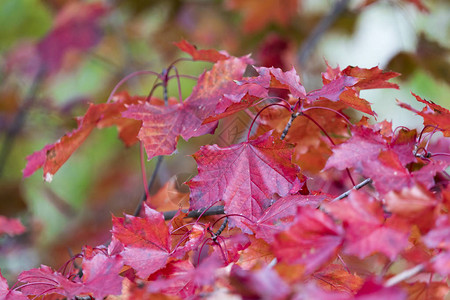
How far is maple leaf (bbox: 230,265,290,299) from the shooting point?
1.08 feet

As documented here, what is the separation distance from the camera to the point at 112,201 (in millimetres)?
2432

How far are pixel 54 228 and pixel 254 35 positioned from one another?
2.17 m

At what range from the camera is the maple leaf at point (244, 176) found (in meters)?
0.61

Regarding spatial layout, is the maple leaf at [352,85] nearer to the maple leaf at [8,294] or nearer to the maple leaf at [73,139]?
the maple leaf at [73,139]

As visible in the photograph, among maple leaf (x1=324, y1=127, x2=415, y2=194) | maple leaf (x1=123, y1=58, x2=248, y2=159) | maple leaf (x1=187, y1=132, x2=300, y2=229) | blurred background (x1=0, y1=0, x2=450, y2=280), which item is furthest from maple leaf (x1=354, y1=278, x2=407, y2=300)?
blurred background (x1=0, y1=0, x2=450, y2=280)

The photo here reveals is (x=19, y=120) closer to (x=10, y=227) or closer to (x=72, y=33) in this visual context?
(x=72, y=33)

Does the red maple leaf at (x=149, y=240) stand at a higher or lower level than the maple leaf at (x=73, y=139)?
lower

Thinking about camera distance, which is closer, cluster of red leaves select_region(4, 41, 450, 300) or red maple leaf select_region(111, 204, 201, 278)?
cluster of red leaves select_region(4, 41, 450, 300)

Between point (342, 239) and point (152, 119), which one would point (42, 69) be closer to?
point (152, 119)

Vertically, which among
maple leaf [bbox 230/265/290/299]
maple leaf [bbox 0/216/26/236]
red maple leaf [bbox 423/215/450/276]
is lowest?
maple leaf [bbox 0/216/26/236]

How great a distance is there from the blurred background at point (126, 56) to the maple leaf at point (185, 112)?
0.12 meters

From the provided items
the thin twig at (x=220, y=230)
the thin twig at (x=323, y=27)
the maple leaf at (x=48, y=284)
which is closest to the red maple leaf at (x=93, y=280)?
the maple leaf at (x=48, y=284)

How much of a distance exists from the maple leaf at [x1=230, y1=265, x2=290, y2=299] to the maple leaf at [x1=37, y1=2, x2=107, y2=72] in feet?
5.08

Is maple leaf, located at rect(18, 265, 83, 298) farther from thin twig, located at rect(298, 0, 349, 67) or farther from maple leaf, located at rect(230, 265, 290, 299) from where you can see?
thin twig, located at rect(298, 0, 349, 67)
